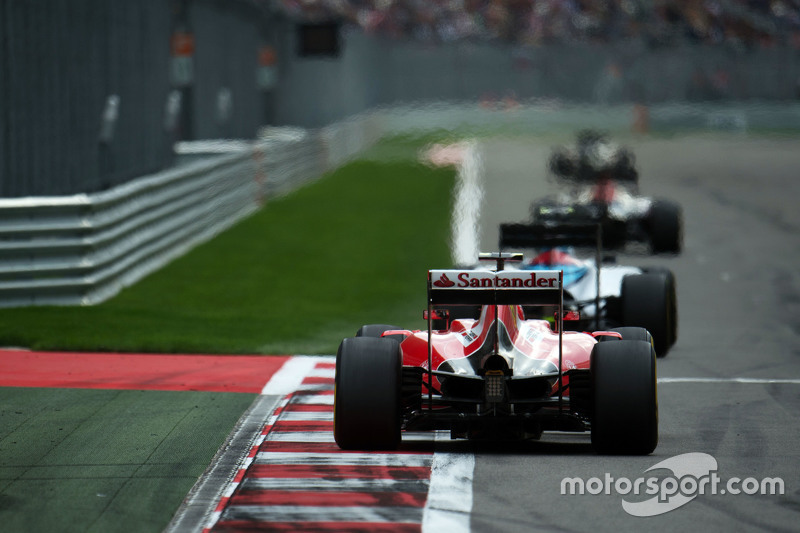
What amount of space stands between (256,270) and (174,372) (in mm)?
7203

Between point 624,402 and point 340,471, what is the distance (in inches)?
67.9

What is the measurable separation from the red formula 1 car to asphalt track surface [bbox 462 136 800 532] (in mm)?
213

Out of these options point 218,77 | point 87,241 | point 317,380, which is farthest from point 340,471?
point 218,77

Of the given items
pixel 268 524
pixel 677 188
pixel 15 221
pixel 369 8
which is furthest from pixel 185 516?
pixel 369 8

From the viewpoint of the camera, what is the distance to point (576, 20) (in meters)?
67.1

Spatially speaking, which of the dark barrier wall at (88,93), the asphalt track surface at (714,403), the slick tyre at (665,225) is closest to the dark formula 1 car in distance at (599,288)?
the asphalt track surface at (714,403)

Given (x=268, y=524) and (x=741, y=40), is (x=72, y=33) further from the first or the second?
(x=741, y=40)

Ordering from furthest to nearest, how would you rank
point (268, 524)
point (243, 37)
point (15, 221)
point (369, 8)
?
point (369, 8) → point (243, 37) → point (15, 221) → point (268, 524)

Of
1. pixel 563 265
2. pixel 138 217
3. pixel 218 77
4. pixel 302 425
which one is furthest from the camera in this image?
pixel 218 77

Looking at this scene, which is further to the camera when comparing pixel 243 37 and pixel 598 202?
pixel 243 37

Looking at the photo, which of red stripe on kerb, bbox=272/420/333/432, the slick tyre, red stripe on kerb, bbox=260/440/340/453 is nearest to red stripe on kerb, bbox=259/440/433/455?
red stripe on kerb, bbox=260/440/340/453

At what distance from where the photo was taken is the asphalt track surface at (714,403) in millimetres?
7527

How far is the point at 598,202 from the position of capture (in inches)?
800

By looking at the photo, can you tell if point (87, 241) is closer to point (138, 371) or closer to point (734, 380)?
point (138, 371)
